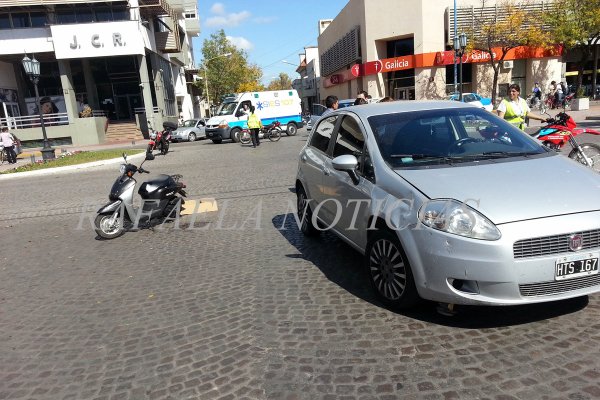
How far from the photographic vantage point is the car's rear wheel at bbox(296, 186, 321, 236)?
6254 mm

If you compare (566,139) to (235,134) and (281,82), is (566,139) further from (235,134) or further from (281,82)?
(281,82)

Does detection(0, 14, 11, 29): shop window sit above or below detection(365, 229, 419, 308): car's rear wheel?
above

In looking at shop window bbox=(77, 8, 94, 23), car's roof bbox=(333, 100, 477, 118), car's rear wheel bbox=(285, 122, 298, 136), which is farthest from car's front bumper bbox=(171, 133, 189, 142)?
car's roof bbox=(333, 100, 477, 118)

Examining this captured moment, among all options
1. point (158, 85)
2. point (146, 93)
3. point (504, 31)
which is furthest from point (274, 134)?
point (504, 31)

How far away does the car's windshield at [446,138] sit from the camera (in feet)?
14.0

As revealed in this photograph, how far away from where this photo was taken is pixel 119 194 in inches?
286

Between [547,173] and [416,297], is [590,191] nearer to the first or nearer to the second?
[547,173]

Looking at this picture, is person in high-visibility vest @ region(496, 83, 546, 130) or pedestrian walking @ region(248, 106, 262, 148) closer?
person in high-visibility vest @ region(496, 83, 546, 130)

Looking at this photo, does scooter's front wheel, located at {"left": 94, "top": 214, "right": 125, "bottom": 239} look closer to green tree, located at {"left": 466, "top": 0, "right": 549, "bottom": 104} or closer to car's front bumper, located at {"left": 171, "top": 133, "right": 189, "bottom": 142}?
car's front bumper, located at {"left": 171, "top": 133, "right": 189, "bottom": 142}

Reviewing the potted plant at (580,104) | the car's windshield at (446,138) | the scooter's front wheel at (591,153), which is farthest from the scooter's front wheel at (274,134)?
the car's windshield at (446,138)

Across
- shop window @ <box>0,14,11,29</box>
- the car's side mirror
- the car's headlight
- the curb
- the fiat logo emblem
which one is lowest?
the curb

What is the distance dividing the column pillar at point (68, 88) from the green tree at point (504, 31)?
29.4 m

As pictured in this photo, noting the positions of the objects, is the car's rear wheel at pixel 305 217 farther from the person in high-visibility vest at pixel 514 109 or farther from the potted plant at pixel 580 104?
the potted plant at pixel 580 104

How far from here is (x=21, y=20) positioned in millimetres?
32219
